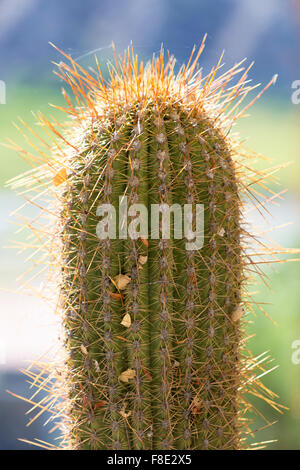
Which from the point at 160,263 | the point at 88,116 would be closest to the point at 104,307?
the point at 160,263

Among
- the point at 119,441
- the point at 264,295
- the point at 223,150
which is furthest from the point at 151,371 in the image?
the point at 264,295

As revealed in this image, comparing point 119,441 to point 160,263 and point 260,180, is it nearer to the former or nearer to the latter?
point 160,263

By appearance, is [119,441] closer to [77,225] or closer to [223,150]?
[77,225]

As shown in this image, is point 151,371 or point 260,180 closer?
point 151,371

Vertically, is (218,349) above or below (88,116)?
below
